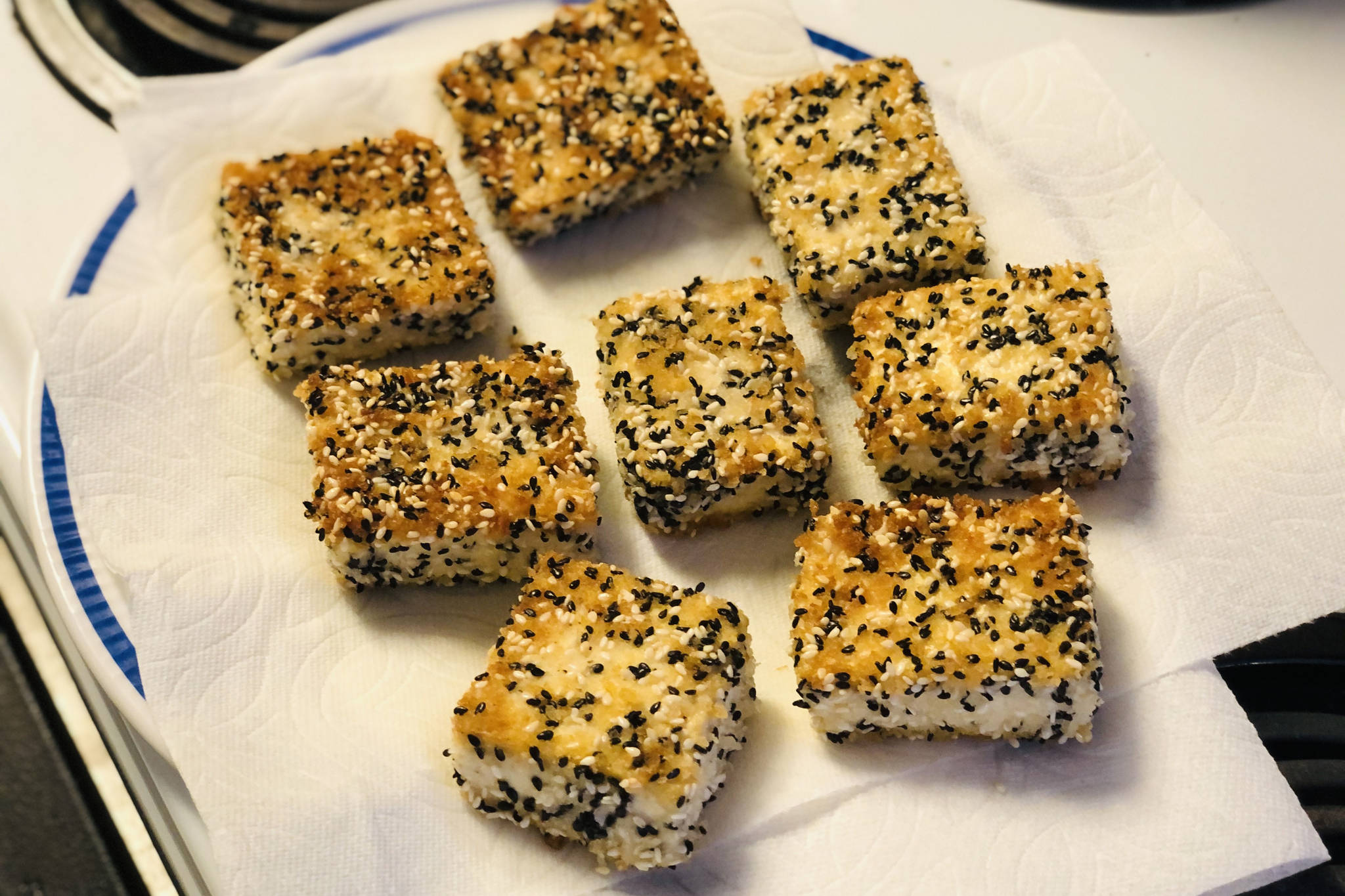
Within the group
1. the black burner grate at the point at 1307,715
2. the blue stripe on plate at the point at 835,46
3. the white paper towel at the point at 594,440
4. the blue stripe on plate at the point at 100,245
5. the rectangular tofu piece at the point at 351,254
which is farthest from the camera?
the blue stripe on plate at the point at 835,46

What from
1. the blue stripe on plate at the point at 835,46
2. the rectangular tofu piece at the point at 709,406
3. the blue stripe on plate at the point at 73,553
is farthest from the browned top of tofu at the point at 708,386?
the blue stripe on plate at the point at 73,553

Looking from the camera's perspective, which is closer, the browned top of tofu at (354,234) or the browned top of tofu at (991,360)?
the browned top of tofu at (991,360)

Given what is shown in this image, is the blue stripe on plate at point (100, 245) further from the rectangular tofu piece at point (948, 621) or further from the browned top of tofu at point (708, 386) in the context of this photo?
the rectangular tofu piece at point (948, 621)

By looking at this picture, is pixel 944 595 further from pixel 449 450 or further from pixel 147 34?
pixel 147 34

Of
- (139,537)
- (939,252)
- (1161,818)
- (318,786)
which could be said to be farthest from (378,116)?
(1161,818)

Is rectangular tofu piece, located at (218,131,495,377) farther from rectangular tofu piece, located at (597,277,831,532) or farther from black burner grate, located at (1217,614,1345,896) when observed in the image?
black burner grate, located at (1217,614,1345,896)

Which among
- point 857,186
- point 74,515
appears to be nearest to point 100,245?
point 74,515

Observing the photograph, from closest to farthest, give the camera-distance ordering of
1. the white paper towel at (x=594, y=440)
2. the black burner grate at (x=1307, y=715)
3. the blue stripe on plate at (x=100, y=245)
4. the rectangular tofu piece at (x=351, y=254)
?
1. the white paper towel at (x=594, y=440)
2. the black burner grate at (x=1307, y=715)
3. the rectangular tofu piece at (x=351, y=254)
4. the blue stripe on plate at (x=100, y=245)
